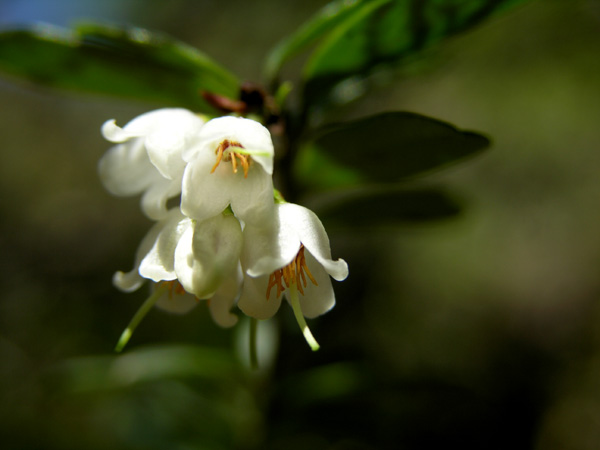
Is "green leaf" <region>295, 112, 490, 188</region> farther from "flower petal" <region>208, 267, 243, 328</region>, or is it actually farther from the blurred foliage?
"flower petal" <region>208, 267, 243, 328</region>

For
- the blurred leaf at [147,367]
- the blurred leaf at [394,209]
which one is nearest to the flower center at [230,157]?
the blurred leaf at [394,209]

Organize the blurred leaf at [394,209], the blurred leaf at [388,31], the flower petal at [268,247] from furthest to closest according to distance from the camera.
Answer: the blurred leaf at [394,209] → the blurred leaf at [388,31] → the flower petal at [268,247]

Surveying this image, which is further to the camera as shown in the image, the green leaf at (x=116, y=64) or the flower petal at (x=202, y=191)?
the green leaf at (x=116, y=64)

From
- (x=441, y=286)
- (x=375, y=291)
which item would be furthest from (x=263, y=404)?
(x=441, y=286)

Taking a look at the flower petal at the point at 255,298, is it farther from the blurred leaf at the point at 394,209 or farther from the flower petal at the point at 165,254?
the blurred leaf at the point at 394,209

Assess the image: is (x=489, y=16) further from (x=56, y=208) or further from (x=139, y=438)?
(x=56, y=208)

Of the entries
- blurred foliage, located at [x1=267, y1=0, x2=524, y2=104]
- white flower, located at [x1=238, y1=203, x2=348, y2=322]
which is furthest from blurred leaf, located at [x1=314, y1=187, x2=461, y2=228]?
white flower, located at [x1=238, y1=203, x2=348, y2=322]

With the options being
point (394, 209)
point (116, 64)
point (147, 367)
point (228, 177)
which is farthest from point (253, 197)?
point (147, 367)
